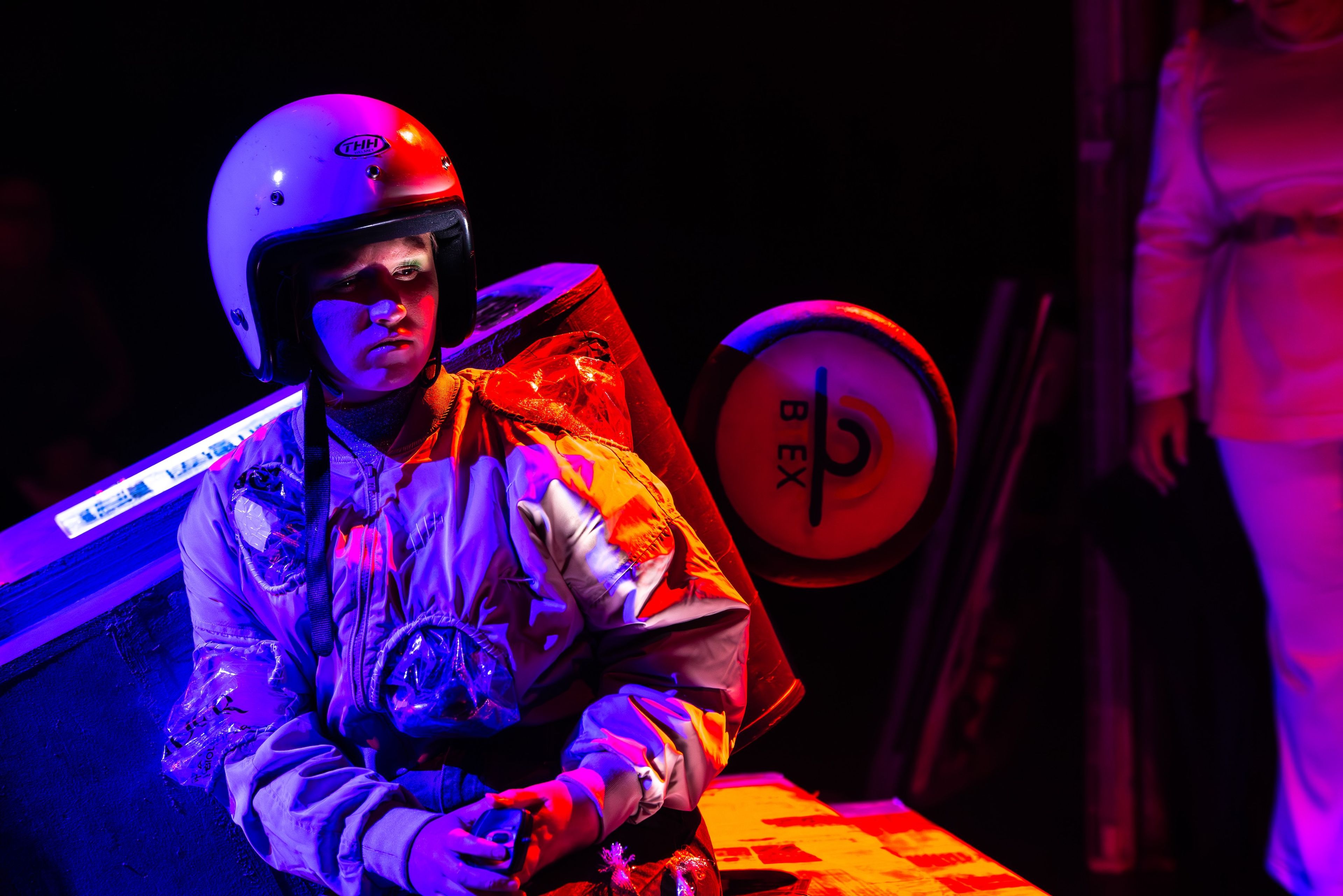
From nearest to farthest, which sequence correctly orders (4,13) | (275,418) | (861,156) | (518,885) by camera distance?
1. (518,885)
2. (275,418)
3. (4,13)
4. (861,156)

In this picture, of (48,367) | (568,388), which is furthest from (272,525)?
(48,367)

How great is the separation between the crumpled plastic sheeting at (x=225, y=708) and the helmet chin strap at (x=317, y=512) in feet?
0.20

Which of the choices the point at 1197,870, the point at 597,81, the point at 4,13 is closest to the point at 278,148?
the point at 597,81

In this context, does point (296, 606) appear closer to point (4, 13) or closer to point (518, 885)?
point (518, 885)

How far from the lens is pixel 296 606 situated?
1053mm

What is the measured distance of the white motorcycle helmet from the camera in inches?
39.8

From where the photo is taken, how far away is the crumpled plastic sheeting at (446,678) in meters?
0.99

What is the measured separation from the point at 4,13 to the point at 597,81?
1183mm

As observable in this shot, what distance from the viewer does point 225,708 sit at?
40.8 inches

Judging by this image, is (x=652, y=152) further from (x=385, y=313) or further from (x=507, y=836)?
(x=507, y=836)

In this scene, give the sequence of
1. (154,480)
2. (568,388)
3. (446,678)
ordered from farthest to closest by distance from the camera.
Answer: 1. (154,480)
2. (568,388)
3. (446,678)

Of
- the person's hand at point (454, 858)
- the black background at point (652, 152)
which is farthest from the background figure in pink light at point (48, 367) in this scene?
the person's hand at point (454, 858)

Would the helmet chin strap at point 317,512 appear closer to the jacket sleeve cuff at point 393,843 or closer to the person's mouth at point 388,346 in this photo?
the person's mouth at point 388,346

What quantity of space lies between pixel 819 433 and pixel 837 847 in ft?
2.55
